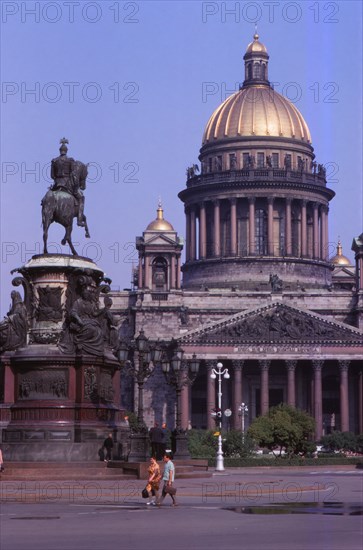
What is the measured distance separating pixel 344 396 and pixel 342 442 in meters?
19.6

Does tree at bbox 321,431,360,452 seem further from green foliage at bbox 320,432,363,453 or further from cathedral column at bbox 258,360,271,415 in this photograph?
cathedral column at bbox 258,360,271,415

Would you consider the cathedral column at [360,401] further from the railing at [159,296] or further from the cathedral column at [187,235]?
the cathedral column at [187,235]

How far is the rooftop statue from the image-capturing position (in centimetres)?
3897

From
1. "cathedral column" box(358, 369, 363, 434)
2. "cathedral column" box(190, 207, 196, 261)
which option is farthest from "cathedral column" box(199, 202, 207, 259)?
"cathedral column" box(358, 369, 363, 434)

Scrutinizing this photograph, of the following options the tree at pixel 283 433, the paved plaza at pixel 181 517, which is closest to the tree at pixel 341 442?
the tree at pixel 283 433

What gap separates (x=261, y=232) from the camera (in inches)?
5837

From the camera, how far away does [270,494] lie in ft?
118

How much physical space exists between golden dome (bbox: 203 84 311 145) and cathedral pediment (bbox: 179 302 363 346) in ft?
98.2

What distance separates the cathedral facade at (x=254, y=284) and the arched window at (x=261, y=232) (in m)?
0.20

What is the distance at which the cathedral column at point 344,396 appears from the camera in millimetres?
123250

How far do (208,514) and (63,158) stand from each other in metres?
Result: 15.2

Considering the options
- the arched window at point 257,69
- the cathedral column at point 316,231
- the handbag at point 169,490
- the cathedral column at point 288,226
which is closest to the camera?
the handbag at point 169,490

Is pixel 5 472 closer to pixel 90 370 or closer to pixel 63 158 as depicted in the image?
pixel 90 370

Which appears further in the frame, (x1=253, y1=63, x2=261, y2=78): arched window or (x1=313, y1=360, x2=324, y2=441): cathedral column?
(x1=253, y1=63, x2=261, y2=78): arched window
